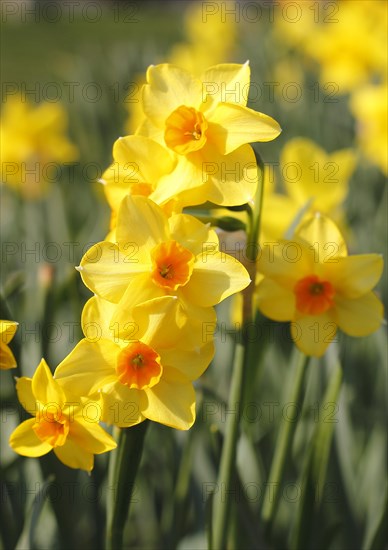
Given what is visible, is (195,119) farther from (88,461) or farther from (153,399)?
(88,461)

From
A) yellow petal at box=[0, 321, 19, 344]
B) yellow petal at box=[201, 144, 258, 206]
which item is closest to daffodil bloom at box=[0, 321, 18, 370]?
yellow petal at box=[0, 321, 19, 344]

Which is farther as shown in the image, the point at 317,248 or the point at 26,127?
the point at 26,127

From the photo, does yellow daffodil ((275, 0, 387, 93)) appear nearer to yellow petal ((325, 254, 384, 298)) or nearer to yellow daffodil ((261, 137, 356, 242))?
yellow daffodil ((261, 137, 356, 242))

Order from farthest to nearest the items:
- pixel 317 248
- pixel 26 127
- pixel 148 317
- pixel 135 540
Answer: pixel 26 127 < pixel 135 540 < pixel 317 248 < pixel 148 317

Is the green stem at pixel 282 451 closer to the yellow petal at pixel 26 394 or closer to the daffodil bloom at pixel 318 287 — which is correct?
the daffodil bloom at pixel 318 287

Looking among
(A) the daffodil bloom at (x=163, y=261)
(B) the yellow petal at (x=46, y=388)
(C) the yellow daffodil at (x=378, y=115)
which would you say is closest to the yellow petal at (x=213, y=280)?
(A) the daffodil bloom at (x=163, y=261)

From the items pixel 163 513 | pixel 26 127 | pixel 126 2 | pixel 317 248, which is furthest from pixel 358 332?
→ pixel 126 2

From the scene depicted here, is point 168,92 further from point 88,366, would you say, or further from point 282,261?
point 88,366
